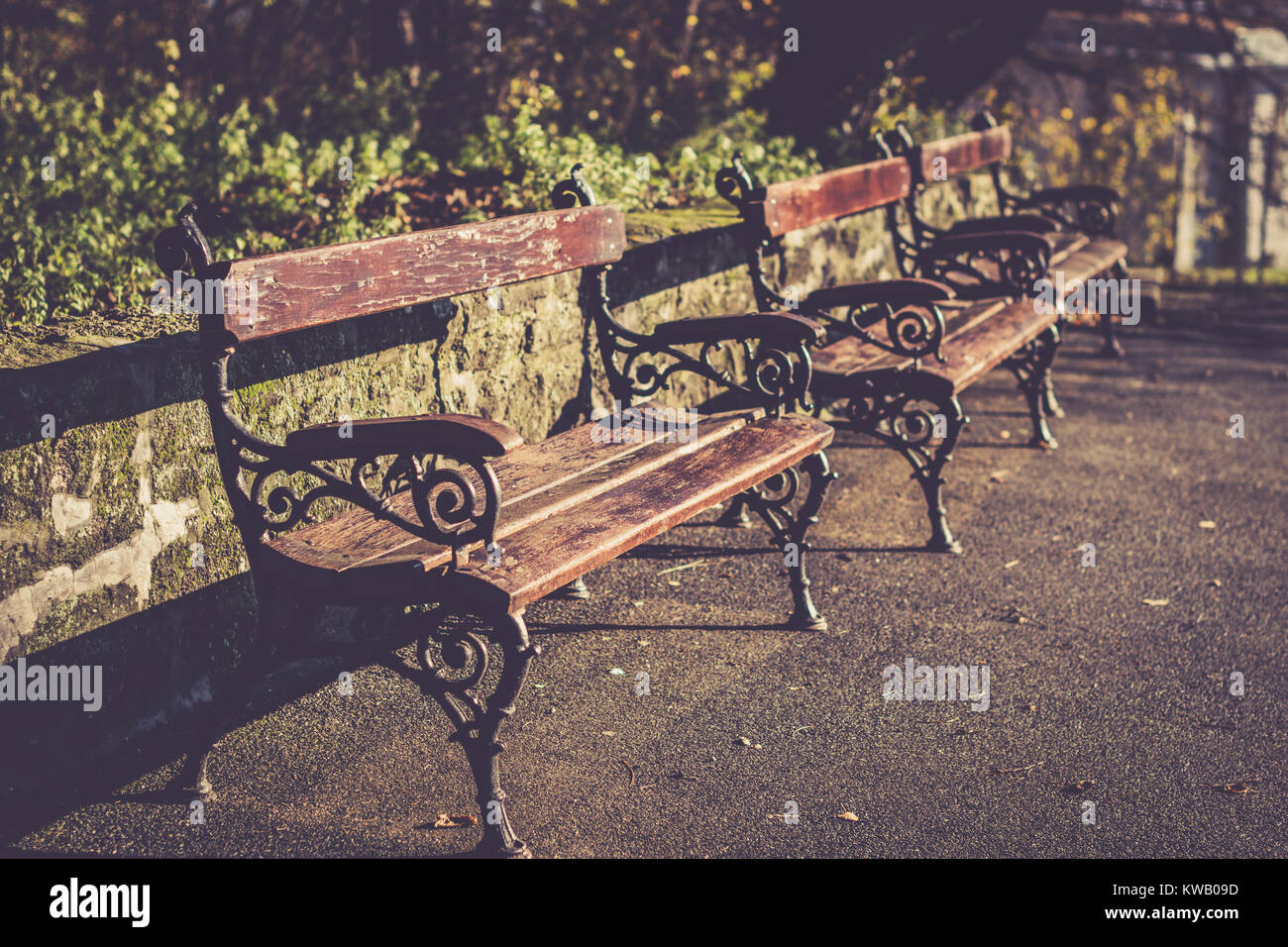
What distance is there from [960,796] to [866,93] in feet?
20.6

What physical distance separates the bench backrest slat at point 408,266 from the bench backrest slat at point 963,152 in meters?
2.69

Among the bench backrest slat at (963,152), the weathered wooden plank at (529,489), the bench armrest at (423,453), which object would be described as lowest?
the weathered wooden plank at (529,489)

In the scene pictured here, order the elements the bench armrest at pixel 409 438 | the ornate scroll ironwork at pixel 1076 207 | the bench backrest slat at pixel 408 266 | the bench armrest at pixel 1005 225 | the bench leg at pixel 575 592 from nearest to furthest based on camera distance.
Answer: the bench armrest at pixel 409 438
the bench backrest slat at pixel 408 266
the bench leg at pixel 575 592
the bench armrest at pixel 1005 225
the ornate scroll ironwork at pixel 1076 207

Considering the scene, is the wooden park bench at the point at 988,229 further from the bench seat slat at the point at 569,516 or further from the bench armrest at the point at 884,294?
the bench seat slat at the point at 569,516

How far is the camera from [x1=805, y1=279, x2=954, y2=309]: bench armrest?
14.7ft

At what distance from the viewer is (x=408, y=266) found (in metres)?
3.38

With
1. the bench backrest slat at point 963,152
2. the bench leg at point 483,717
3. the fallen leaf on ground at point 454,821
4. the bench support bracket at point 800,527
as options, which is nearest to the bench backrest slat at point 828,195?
the bench backrest slat at point 963,152

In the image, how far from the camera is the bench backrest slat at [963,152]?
6434mm

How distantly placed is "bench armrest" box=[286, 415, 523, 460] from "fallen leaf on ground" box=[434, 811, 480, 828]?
848 millimetres

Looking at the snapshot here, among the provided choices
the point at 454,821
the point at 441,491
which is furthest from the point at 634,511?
the point at 454,821

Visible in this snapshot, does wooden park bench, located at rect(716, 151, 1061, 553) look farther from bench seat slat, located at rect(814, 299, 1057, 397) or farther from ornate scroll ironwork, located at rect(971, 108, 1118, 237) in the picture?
ornate scroll ironwork, located at rect(971, 108, 1118, 237)

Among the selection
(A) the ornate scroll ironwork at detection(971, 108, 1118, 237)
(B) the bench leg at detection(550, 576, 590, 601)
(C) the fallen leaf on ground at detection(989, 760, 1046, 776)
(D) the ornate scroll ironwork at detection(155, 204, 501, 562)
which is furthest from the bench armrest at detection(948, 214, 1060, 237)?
(D) the ornate scroll ironwork at detection(155, 204, 501, 562)

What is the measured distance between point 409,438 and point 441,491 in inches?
9.5

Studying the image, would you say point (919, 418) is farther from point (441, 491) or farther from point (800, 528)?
point (441, 491)
